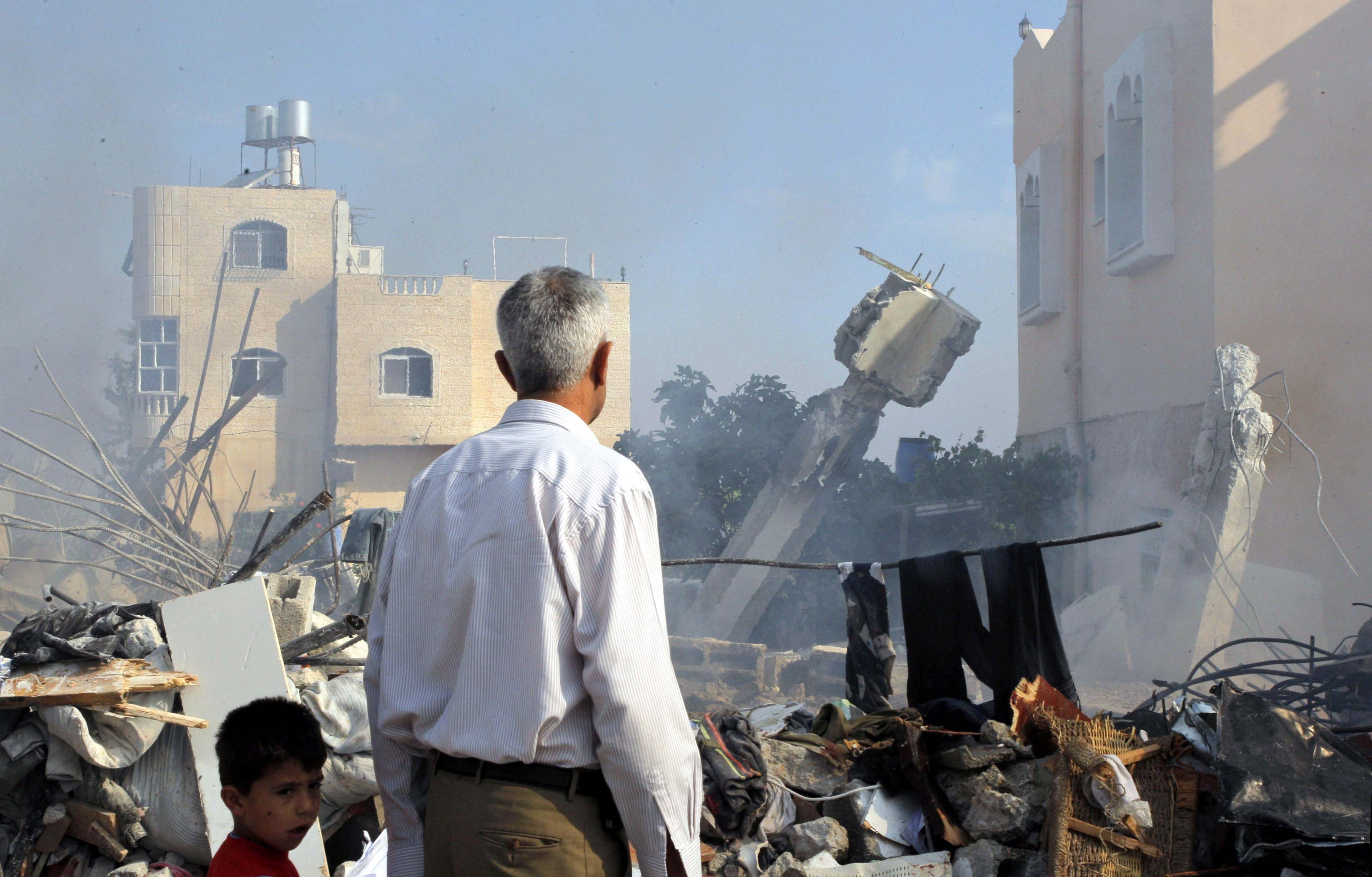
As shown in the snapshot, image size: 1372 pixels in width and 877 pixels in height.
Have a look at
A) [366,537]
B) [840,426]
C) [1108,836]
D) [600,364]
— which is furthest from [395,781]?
[840,426]

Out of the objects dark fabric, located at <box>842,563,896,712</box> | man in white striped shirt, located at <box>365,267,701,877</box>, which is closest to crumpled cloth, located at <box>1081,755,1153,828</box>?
dark fabric, located at <box>842,563,896,712</box>

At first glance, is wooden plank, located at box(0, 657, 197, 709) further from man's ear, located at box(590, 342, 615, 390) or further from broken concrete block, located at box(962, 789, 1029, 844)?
broken concrete block, located at box(962, 789, 1029, 844)

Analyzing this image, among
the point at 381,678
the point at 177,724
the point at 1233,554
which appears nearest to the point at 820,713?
the point at 177,724

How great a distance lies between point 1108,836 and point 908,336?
361 inches

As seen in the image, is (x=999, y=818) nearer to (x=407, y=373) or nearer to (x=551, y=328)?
(x=551, y=328)

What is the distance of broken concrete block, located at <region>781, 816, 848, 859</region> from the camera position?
13.9 ft

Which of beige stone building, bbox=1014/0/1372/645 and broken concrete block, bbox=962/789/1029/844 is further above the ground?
beige stone building, bbox=1014/0/1372/645


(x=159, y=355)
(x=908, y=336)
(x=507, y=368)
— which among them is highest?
(x=159, y=355)

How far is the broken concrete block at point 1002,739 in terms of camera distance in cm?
438

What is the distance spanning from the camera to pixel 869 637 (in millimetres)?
5227

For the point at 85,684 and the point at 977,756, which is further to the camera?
the point at 977,756

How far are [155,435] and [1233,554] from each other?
24.8 metres

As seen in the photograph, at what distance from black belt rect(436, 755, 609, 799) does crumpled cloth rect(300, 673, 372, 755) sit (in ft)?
9.70

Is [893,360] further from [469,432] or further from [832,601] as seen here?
[469,432]
